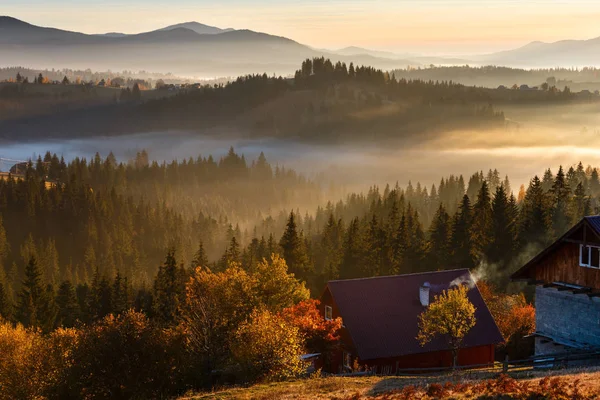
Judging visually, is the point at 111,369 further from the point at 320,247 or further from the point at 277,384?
the point at 320,247

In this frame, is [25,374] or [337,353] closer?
[25,374]

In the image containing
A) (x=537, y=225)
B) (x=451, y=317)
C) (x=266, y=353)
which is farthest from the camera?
(x=537, y=225)

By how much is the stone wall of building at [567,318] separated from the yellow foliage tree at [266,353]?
16.6m

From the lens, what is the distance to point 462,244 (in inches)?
4008

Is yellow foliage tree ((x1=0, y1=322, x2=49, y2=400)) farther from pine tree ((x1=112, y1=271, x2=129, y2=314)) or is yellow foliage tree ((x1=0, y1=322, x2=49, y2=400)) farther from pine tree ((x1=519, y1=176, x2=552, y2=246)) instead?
pine tree ((x1=519, y1=176, x2=552, y2=246))

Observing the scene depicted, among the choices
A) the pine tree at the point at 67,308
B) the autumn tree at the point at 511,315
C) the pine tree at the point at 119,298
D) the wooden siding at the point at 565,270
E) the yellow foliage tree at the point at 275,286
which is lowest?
the pine tree at the point at 67,308

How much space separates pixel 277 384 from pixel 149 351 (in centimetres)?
1047

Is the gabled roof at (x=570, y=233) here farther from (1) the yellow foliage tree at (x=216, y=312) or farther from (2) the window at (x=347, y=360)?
(1) the yellow foliage tree at (x=216, y=312)

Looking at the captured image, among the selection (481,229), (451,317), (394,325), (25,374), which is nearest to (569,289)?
(451,317)

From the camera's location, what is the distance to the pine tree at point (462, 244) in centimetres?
10088

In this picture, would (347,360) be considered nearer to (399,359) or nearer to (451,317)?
(399,359)

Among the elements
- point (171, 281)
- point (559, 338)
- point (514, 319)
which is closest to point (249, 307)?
point (559, 338)

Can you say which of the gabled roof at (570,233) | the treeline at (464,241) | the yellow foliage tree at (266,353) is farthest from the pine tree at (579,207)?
the yellow foliage tree at (266,353)

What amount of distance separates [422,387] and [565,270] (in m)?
15.9
